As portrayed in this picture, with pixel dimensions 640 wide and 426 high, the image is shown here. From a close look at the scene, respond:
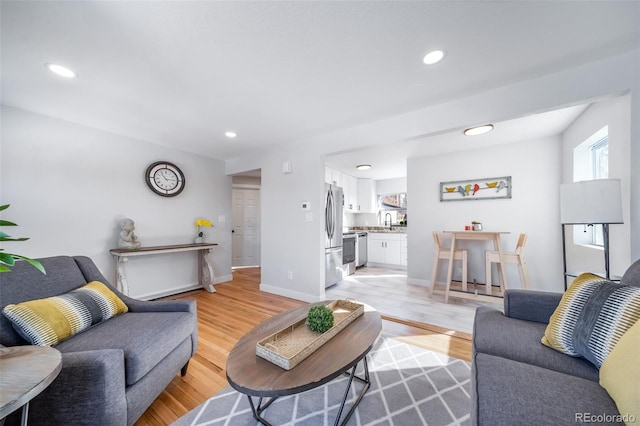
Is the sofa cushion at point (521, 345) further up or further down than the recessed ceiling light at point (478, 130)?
further down

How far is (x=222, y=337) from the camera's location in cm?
229

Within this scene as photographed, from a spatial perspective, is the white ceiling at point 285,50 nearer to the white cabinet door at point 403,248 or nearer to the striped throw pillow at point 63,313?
the striped throw pillow at point 63,313

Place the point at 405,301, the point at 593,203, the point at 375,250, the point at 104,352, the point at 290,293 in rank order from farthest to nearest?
the point at 375,250 → the point at 290,293 → the point at 405,301 → the point at 593,203 → the point at 104,352

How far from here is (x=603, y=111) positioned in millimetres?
2084

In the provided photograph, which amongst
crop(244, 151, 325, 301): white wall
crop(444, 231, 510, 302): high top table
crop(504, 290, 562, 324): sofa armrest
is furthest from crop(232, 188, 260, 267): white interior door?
crop(504, 290, 562, 324): sofa armrest

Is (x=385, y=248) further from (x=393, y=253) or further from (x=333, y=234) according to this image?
(x=333, y=234)

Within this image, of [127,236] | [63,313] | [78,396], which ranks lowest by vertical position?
[78,396]

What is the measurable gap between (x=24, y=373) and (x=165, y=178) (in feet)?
10.9

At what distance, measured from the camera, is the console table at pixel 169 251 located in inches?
115

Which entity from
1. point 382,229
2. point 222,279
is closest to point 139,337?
point 222,279

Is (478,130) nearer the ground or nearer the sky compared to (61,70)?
nearer the ground

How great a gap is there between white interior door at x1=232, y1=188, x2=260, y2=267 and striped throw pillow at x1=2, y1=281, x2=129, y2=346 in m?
4.16

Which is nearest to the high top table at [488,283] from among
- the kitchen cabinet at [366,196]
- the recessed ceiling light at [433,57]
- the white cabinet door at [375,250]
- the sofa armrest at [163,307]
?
the recessed ceiling light at [433,57]

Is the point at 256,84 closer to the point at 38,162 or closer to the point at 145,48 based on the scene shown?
the point at 145,48
